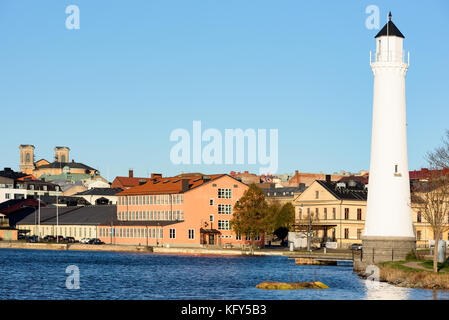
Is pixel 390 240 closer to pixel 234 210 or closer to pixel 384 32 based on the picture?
pixel 384 32

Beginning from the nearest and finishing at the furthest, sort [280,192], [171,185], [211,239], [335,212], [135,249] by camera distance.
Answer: [335,212], [135,249], [211,239], [171,185], [280,192]

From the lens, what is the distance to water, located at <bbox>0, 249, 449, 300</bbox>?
56.8 meters

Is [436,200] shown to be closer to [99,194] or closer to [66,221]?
[66,221]

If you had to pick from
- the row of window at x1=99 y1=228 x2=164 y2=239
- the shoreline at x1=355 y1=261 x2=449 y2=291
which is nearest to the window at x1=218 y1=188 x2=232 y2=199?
the row of window at x1=99 y1=228 x2=164 y2=239

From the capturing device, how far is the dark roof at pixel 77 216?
5915 inches

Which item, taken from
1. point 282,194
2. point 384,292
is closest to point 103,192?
point 282,194

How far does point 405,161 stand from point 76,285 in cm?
2717

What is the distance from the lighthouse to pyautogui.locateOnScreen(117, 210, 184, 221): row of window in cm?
6614

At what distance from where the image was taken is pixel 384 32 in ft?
218

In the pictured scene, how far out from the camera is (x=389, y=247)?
66312 millimetres

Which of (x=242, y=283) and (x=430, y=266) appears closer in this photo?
(x=430, y=266)

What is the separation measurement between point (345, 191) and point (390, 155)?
60.9 metres
